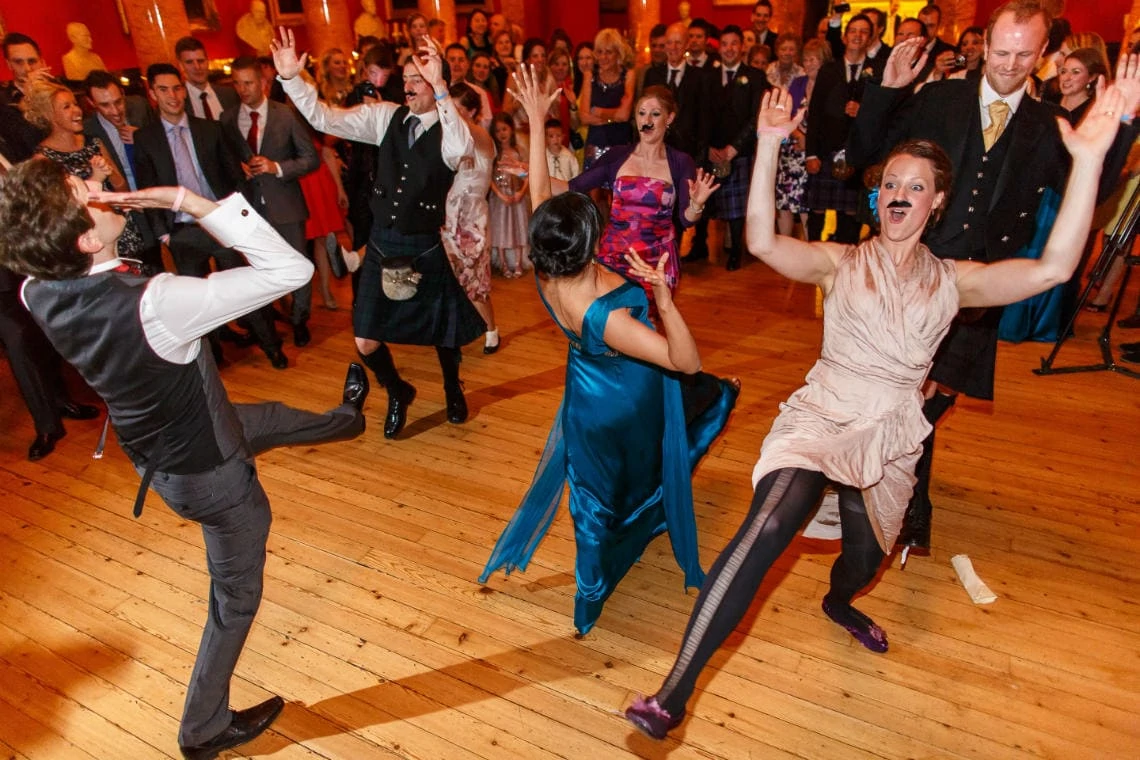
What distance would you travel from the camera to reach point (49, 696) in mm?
2326

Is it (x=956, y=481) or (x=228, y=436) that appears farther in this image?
(x=956, y=481)

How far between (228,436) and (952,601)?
8.04 feet

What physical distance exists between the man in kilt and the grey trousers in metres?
1.64

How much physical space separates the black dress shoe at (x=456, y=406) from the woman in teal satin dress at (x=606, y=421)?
128 cm

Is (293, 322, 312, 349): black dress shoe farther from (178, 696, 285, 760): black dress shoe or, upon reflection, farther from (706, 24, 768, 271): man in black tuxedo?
(706, 24, 768, 271): man in black tuxedo

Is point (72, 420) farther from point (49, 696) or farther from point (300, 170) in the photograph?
point (49, 696)

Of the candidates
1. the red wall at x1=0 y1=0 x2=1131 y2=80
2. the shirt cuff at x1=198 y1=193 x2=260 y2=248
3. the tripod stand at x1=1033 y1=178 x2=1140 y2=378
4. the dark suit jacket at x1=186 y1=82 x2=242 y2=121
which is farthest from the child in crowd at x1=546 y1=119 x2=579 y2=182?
the red wall at x1=0 y1=0 x2=1131 y2=80

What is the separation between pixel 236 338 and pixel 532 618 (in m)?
3.29

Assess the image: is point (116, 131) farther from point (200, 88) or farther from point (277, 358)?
point (277, 358)

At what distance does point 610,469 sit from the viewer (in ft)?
7.80

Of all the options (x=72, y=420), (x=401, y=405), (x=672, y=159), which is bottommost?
(x=72, y=420)

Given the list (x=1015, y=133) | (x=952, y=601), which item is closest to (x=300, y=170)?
(x=1015, y=133)

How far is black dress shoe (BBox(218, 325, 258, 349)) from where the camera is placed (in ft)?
15.9

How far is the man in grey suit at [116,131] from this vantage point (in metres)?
3.87
